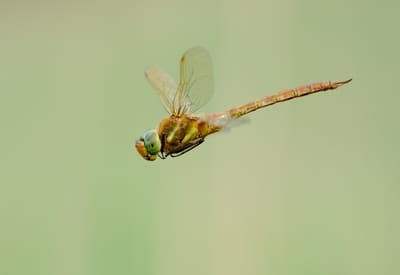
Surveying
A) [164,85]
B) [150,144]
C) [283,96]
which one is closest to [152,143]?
[150,144]

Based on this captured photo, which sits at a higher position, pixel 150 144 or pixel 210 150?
pixel 210 150

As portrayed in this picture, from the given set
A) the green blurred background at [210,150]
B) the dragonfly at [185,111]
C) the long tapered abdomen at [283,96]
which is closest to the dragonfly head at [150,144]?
the dragonfly at [185,111]

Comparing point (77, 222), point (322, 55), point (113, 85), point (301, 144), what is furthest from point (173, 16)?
point (77, 222)

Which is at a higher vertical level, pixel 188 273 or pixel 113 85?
pixel 113 85

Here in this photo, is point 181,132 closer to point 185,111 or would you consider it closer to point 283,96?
point 185,111

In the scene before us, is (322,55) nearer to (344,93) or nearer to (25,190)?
(344,93)

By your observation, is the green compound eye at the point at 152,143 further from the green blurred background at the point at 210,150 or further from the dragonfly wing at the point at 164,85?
the green blurred background at the point at 210,150

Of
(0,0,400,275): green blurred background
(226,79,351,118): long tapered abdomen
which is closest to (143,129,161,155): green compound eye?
(226,79,351,118): long tapered abdomen
